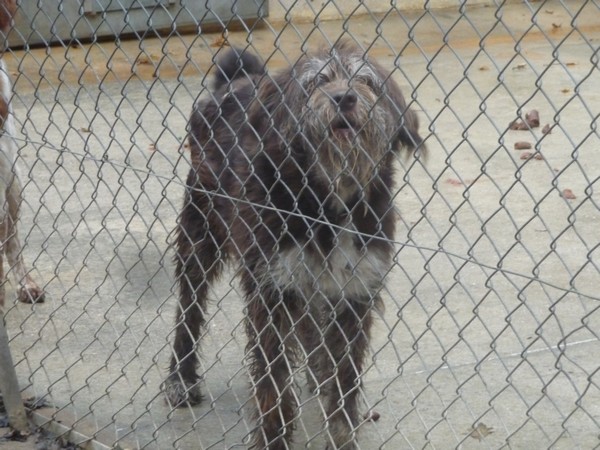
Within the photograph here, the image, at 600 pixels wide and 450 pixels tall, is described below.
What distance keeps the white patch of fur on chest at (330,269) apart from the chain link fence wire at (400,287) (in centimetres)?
11

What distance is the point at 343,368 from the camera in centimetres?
414

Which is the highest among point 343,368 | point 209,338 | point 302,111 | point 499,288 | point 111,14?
point 302,111

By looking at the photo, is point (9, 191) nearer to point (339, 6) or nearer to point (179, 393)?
point (179, 393)

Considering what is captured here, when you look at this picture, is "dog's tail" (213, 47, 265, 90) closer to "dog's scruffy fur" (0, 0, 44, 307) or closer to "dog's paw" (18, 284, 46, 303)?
"dog's scruffy fur" (0, 0, 44, 307)

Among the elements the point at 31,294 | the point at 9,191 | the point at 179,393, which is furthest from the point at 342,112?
the point at 31,294

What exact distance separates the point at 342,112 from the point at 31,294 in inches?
115

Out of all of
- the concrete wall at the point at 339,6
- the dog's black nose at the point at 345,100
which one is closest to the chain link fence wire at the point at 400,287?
the dog's black nose at the point at 345,100

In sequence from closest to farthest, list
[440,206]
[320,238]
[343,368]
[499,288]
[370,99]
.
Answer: [370,99]
[320,238]
[343,368]
[499,288]
[440,206]

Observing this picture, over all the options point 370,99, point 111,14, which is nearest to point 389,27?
point 111,14

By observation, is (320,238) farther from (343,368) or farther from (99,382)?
(99,382)

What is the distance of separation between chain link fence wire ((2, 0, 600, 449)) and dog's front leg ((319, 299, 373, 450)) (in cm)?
10

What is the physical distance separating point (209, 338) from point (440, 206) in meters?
2.33

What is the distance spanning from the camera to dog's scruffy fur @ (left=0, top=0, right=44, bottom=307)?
16.5 ft

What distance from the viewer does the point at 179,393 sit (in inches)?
184
